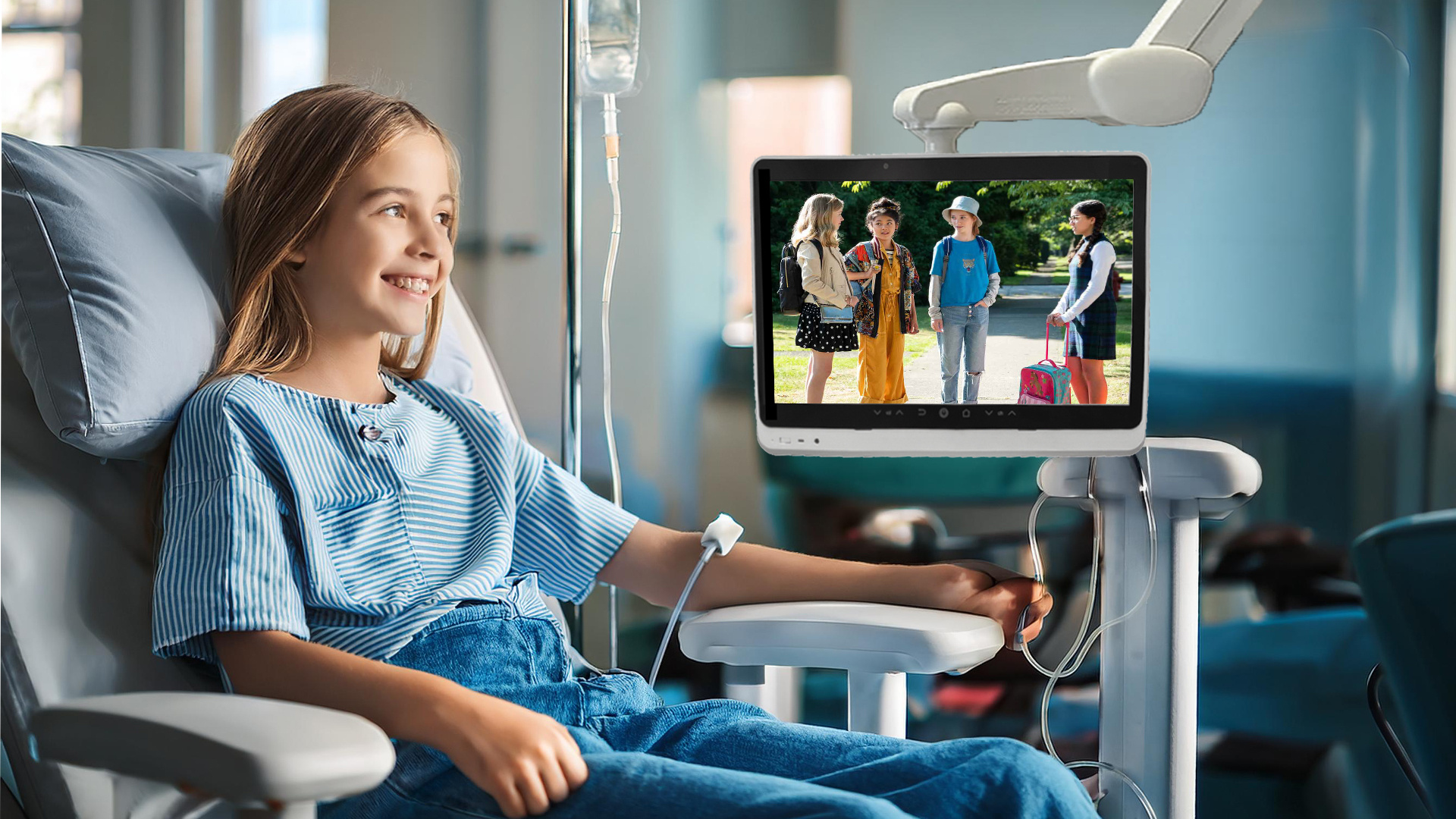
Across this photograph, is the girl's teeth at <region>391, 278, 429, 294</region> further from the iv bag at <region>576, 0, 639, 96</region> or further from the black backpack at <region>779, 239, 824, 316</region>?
the iv bag at <region>576, 0, 639, 96</region>

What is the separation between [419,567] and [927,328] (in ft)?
1.59

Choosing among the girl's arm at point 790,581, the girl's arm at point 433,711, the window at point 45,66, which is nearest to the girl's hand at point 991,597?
the girl's arm at point 790,581

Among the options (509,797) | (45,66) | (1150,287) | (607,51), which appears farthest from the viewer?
(45,66)

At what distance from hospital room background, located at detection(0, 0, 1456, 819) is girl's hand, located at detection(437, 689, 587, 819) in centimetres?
89

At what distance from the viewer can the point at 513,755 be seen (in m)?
0.66

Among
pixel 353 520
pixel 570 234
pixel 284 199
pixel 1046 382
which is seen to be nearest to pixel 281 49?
pixel 570 234

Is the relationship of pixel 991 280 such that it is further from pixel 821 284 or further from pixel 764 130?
pixel 764 130

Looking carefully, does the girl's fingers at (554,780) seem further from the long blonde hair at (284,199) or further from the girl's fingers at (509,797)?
the long blonde hair at (284,199)

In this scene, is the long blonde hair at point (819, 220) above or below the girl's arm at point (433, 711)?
above

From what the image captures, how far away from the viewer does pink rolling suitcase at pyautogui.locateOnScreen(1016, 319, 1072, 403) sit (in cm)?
93

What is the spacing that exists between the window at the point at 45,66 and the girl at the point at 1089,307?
5.78 feet

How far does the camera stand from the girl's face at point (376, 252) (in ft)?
3.09

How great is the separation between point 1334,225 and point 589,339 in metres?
1.02

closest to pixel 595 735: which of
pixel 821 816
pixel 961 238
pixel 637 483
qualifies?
pixel 821 816
